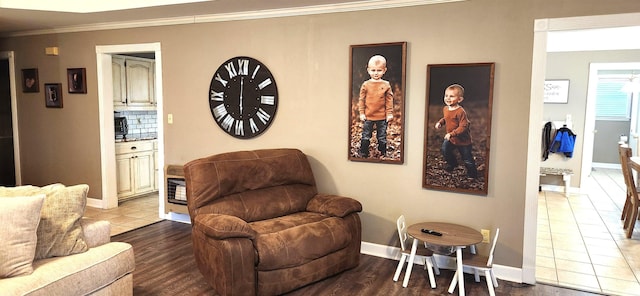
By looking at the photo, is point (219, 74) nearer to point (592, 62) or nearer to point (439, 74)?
point (439, 74)

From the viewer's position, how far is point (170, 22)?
464 centimetres

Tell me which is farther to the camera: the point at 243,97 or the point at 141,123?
the point at 141,123

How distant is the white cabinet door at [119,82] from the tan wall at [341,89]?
0.31 m

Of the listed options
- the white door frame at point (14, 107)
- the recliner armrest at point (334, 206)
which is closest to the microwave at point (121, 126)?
the white door frame at point (14, 107)

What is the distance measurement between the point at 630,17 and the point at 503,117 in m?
1.02

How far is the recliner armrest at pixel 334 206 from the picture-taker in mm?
3447

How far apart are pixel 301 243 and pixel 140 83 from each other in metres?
4.07

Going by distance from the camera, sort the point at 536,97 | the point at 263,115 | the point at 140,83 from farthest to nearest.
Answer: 1. the point at 140,83
2. the point at 263,115
3. the point at 536,97

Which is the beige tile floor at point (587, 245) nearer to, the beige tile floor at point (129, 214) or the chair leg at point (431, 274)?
the chair leg at point (431, 274)

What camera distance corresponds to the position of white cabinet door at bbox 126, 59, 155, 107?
5793 mm

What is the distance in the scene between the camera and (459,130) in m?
3.42

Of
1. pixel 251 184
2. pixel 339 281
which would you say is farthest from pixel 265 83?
pixel 339 281

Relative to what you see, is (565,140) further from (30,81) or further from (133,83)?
(30,81)

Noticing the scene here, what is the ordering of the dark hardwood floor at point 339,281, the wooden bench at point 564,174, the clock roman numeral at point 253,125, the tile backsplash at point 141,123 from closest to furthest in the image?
1. the dark hardwood floor at point 339,281
2. the clock roman numeral at point 253,125
3. the tile backsplash at point 141,123
4. the wooden bench at point 564,174
